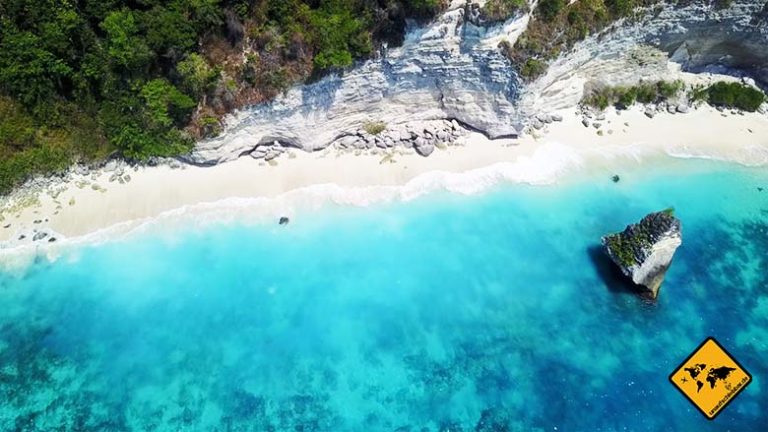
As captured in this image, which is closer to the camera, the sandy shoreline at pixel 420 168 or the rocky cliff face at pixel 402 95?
the sandy shoreline at pixel 420 168

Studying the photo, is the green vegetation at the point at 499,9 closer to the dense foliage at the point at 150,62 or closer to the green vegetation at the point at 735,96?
the dense foliage at the point at 150,62

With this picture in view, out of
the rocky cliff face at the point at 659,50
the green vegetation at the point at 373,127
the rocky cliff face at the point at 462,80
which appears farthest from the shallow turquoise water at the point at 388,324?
the rocky cliff face at the point at 659,50

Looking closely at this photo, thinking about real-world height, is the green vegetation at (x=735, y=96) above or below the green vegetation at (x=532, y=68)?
below

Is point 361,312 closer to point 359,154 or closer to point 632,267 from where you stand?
point 359,154

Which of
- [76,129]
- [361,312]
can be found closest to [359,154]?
[361,312]

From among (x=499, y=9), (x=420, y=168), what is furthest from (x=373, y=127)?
(x=499, y=9)

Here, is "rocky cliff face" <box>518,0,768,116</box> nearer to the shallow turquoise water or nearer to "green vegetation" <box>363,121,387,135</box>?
the shallow turquoise water
